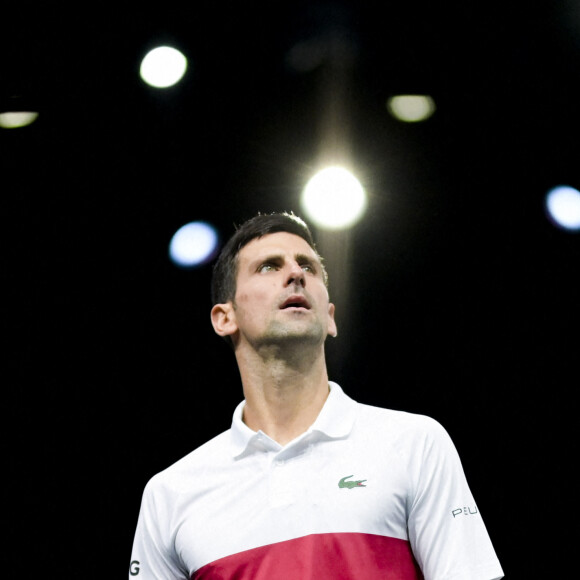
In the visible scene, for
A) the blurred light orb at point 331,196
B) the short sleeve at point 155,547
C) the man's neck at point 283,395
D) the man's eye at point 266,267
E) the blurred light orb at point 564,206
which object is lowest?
the short sleeve at point 155,547

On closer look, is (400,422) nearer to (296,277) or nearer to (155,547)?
(296,277)

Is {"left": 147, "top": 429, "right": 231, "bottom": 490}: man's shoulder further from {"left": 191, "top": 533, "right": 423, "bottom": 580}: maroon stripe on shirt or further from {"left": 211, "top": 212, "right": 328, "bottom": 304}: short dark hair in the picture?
{"left": 211, "top": 212, "right": 328, "bottom": 304}: short dark hair

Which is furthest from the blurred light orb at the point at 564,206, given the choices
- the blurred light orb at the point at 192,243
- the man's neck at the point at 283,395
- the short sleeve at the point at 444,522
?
the short sleeve at the point at 444,522

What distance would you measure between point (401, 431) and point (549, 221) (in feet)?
6.40

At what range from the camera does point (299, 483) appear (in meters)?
1.89

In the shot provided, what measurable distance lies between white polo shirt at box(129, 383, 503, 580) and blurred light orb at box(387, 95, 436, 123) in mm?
1832

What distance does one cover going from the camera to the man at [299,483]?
5.80ft

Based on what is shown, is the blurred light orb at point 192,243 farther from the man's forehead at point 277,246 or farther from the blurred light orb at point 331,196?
the man's forehead at point 277,246

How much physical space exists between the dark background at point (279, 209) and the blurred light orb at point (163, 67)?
0.13 ft

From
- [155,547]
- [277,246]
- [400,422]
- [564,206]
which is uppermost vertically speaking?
[564,206]

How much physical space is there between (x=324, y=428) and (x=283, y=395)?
0.25m

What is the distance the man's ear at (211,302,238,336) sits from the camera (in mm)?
2412

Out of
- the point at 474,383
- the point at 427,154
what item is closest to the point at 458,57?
the point at 427,154

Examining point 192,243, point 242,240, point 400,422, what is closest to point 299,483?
point 400,422
